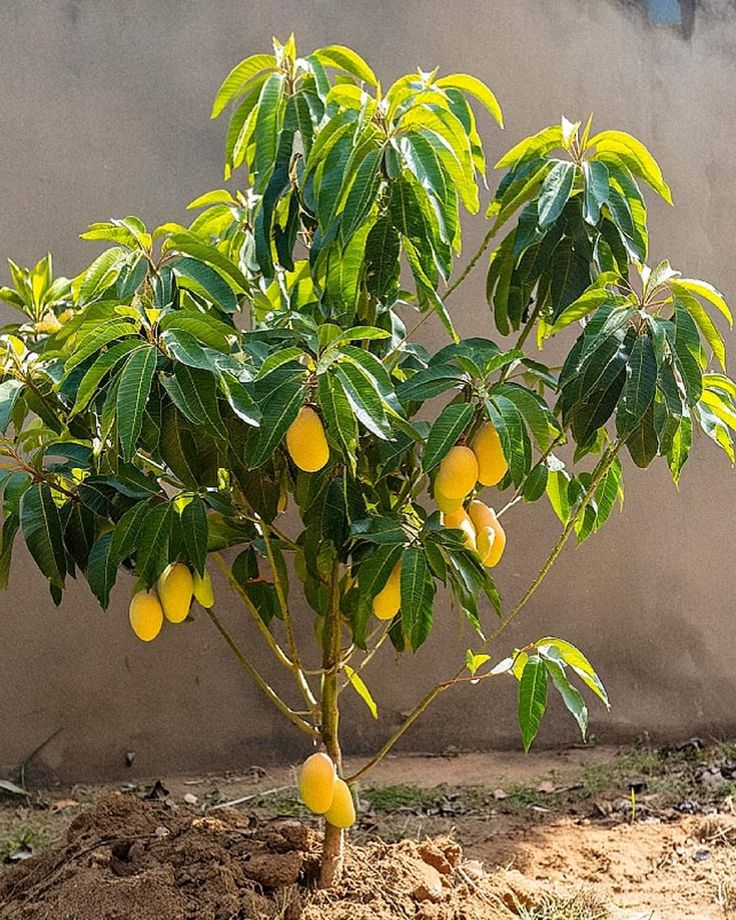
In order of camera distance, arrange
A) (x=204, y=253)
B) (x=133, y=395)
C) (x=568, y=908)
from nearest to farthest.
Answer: (x=133, y=395) → (x=204, y=253) → (x=568, y=908)

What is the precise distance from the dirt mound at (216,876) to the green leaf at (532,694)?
0.47 metres

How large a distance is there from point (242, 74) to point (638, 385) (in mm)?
911

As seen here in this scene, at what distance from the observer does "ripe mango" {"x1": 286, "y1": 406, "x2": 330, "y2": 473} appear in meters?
1.66

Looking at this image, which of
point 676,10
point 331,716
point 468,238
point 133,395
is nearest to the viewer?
point 133,395

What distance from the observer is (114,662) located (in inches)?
127

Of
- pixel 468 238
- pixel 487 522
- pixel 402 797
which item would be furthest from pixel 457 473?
pixel 468 238

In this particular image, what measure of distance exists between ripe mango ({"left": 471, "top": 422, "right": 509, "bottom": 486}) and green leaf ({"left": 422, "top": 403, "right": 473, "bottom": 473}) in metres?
0.07

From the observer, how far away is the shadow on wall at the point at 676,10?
142 inches

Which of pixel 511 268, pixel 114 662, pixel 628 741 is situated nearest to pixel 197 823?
pixel 114 662

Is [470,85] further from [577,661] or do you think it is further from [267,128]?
[577,661]

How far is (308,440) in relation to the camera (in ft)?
5.45

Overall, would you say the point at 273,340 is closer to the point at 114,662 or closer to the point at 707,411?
the point at 707,411

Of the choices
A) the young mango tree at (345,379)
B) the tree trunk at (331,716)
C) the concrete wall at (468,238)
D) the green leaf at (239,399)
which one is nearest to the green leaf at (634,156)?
the young mango tree at (345,379)

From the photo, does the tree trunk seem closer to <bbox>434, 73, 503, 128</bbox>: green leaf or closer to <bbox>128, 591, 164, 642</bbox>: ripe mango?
<bbox>128, 591, 164, 642</bbox>: ripe mango
